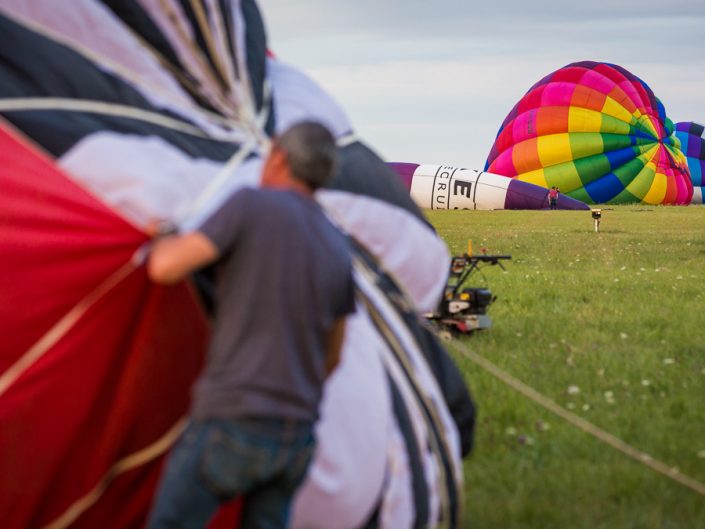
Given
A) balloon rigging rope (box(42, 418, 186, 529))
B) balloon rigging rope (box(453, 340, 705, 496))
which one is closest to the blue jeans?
balloon rigging rope (box(42, 418, 186, 529))

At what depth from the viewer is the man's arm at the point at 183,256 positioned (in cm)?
332

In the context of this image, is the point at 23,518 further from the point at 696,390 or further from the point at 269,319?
the point at 696,390

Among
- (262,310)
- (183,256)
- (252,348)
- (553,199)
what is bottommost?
(553,199)

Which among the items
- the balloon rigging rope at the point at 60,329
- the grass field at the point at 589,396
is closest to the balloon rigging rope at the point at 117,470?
the balloon rigging rope at the point at 60,329

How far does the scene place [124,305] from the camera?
397 cm

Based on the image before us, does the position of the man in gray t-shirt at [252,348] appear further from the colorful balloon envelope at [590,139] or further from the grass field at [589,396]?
the colorful balloon envelope at [590,139]

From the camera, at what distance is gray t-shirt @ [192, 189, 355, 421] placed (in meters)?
3.34

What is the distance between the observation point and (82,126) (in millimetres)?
4199

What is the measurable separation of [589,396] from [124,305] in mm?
4040

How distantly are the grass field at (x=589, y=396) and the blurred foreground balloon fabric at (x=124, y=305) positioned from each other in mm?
848

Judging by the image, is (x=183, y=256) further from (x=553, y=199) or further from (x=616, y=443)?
(x=553, y=199)

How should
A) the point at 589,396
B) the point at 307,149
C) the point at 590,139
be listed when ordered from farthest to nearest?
the point at 590,139 < the point at 589,396 < the point at 307,149

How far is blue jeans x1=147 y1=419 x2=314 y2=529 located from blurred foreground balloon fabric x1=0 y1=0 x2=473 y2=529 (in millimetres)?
641

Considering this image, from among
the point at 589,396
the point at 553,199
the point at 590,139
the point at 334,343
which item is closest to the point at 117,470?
the point at 334,343
